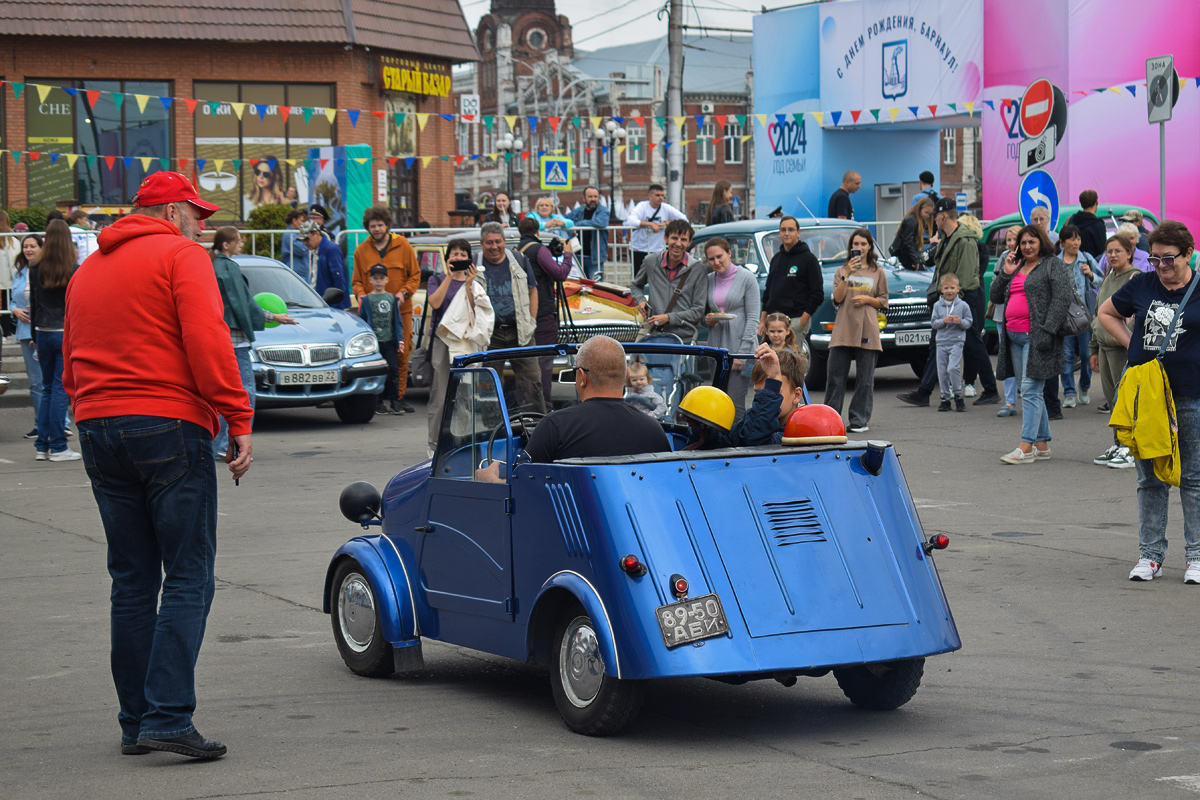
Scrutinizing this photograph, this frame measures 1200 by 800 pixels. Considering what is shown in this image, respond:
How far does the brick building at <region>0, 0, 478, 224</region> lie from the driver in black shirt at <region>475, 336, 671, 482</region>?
86.6ft

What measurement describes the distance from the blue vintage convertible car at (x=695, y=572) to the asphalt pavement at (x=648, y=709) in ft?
0.90

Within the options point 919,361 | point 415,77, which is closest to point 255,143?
point 415,77

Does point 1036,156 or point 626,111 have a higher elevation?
point 626,111

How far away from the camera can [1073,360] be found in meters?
16.3

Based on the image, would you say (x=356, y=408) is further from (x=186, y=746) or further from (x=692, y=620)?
(x=692, y=620)

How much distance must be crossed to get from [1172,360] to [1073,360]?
8.55 m

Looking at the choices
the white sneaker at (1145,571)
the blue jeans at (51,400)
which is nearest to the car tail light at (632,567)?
the white sneaker at (1145,571)

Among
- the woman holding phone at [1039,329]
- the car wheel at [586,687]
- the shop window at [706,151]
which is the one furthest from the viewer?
the shop window at [706,151]

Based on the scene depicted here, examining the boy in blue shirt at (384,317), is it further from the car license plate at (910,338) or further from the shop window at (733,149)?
the shop window at (733,149)

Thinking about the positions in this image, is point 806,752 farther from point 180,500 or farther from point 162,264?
point 162,264

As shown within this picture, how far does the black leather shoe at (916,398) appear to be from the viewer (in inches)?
662

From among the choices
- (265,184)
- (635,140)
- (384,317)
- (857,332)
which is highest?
(635,140)

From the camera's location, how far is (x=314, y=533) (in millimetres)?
10141

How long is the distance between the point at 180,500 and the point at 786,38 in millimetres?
28987
